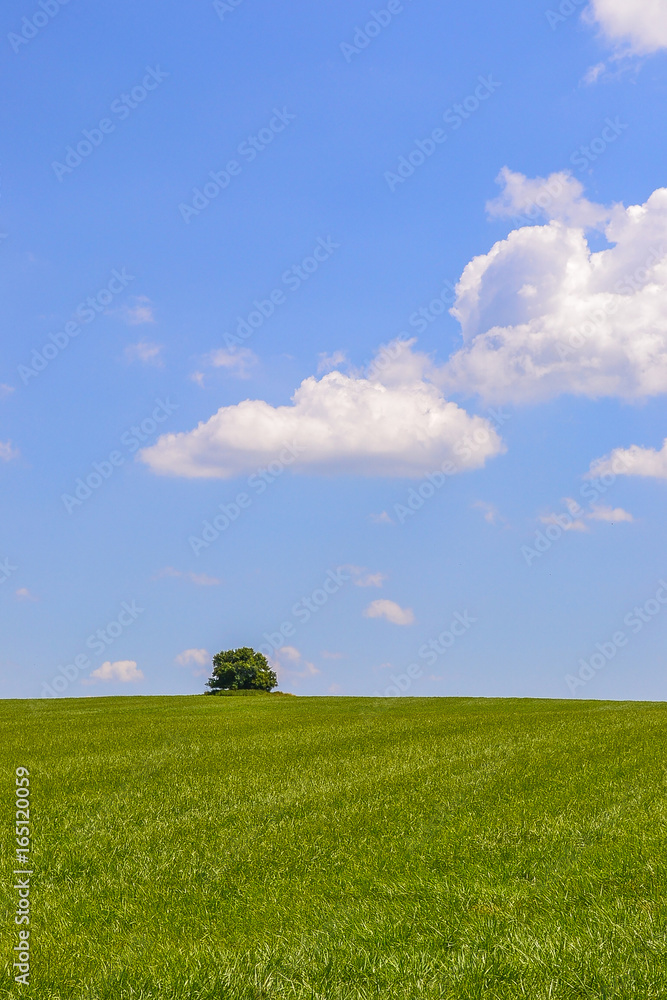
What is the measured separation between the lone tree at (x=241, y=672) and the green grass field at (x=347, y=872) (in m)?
57.2

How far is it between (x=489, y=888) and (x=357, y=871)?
202 cm

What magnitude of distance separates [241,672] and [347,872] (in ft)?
229

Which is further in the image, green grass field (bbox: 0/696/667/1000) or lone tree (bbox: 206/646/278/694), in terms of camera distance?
lone tree (bbox: 206/646/278/694)

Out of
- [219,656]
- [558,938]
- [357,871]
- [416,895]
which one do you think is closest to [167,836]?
[357,871]

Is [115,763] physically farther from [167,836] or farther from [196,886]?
[196,886]

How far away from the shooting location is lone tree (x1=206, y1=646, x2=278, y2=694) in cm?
7844

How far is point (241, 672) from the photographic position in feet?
258

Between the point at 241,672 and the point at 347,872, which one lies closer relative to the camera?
the point at 347,872

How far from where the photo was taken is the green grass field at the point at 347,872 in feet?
23.9

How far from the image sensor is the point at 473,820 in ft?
42.0

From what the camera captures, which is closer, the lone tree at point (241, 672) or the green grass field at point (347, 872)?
the green grass field at point (347, 872)

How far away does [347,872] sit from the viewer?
34.8ft

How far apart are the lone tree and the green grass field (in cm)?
5722

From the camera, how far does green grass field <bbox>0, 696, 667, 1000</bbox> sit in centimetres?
729
